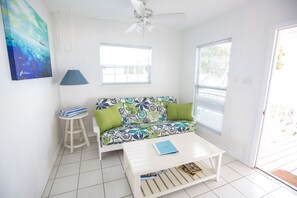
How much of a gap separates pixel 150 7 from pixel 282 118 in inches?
135

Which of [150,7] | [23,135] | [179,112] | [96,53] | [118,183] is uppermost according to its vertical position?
[150,7]

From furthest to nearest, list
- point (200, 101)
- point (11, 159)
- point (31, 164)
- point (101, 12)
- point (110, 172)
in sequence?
point (200, 101) → point (101, 12) → point (110, 172) → point (31, 164) → point (11, 159)

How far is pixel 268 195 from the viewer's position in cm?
165

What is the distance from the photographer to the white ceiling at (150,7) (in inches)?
81.8

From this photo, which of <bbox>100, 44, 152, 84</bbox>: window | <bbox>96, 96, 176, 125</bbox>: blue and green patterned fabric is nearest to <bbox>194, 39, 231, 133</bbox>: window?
<bbox>96, 96, 176, 125</bbox>: blue and green patterned fabric

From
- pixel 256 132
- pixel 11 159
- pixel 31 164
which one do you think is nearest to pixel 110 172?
pixel 31 164

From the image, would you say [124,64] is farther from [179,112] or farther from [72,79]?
[179,112]

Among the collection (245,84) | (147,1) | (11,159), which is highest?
(147,1)

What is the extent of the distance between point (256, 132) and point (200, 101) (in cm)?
127

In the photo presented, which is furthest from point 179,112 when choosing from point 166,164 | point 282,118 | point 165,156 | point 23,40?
point 23,40

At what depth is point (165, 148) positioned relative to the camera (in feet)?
5.77

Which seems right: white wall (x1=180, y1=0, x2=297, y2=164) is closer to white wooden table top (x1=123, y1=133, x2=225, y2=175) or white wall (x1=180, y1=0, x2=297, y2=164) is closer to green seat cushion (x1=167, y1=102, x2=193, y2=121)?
green seat cushion (x1=167, y1=102, x2=193, y2=121)

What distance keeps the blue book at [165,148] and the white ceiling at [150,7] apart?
1653 mm

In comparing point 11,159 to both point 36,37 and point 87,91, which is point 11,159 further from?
point 87,91
